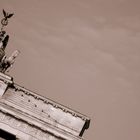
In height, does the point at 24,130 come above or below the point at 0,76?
below

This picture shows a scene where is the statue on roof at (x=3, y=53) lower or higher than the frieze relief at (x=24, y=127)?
higher

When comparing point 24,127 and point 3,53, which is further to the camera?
point 3,53

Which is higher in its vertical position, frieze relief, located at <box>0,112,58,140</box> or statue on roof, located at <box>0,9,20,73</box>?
statue on roof, located at <box>0,9,20,73</box>

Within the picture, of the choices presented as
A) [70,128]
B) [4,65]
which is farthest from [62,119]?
[4,65]

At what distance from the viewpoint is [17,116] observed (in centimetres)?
2669

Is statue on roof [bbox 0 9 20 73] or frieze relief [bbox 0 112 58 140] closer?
frieze relief [bbox 0 112 58 140]

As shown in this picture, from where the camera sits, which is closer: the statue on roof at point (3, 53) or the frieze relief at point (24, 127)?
the frieze relief at point (24, 127)

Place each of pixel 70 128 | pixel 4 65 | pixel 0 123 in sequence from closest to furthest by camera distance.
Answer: pixel 0 123, pixel 70 128, pixel 4 65

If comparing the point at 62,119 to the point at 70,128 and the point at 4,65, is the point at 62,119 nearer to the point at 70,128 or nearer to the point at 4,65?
the point at 70,128

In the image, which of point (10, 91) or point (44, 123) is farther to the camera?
Result: point (10, 91)

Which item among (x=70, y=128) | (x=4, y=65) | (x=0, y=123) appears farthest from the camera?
(x=4, y=65)

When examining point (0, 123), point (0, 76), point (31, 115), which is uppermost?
point (0, 76)

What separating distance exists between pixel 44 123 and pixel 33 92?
130 inches

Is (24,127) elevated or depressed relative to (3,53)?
depressed
